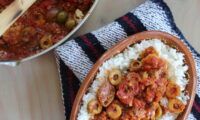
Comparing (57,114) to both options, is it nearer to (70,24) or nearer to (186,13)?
(70,24)

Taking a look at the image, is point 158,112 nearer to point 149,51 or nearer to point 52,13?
point 149,51

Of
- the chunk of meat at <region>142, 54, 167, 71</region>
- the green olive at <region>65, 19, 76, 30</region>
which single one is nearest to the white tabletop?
the green olive at <region>65, 19, 76, 30</region>

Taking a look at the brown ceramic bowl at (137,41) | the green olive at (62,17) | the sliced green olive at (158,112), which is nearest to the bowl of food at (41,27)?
the green olive at (62,17)

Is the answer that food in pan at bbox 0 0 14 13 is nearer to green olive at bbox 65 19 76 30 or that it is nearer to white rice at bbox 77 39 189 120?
green olive at bbox 65 19 76 30

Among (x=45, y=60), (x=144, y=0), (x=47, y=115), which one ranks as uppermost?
(x=144, y=0)

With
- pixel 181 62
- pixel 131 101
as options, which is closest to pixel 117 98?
pixel 131 101
